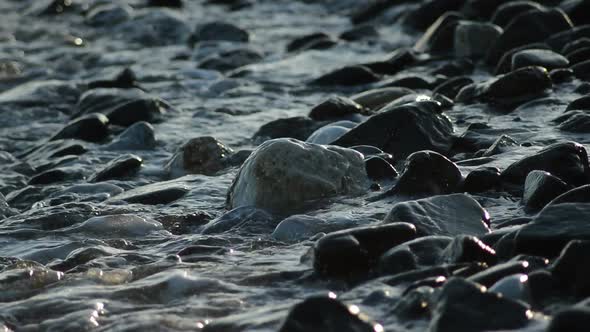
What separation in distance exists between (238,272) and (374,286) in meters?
0.48

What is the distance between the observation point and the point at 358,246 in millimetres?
2703

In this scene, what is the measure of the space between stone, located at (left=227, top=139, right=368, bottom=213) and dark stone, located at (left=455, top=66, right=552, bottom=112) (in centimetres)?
154

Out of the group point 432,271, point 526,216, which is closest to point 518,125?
point 526,216

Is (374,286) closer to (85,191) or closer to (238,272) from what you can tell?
(238,272)

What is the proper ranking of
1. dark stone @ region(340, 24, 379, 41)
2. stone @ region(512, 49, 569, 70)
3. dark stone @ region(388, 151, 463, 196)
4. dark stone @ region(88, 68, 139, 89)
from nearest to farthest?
dark stone @ region(388, 151, 463, 196) < stone @ region(512, 49, 569, 70) < dark stone @ region(88, 68, 139, 89) < dark stone @ region(340, 24, 379, 41)

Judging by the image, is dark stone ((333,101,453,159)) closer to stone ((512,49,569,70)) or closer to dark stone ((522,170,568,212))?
dark stone ((522,170,568,212))

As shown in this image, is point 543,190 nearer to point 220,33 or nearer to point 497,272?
point 497,272

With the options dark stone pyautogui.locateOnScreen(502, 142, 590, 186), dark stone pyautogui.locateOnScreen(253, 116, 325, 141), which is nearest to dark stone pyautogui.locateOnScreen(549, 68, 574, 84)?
dark stone pyautogui.locateOnScreen(253, 116, 325, 141)

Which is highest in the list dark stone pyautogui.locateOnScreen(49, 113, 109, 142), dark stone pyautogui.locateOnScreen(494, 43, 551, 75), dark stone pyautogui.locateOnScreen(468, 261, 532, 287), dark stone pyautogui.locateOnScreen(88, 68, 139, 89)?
dark stone pyautogui.locateOnScreen(468, 261, 532, 287)

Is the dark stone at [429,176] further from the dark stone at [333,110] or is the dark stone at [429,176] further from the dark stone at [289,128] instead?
the dark stone at [333,110]

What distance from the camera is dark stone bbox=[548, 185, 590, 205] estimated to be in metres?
2.90

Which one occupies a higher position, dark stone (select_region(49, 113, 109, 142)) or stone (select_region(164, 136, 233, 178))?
stone (select_region(164, 136, 233, 178))

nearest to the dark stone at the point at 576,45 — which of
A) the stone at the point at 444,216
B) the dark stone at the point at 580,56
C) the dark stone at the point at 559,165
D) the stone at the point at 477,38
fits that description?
the dark stone at the point at 580,56

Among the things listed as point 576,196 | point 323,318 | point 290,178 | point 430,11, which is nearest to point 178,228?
point 290,178
